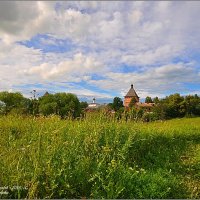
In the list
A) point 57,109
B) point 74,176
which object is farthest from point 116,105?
point 74,176

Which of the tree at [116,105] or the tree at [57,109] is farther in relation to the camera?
the tree at [116,105]

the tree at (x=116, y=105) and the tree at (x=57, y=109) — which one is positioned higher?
the tree at (x=116, y=105)

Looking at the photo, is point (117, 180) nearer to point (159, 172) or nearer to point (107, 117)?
point (159, 172)

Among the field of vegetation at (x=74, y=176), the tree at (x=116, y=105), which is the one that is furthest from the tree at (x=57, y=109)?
the field of vegetation at (x=74, y=176)

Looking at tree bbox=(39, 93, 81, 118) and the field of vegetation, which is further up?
tree bbox=(39, 93, 81, 118)

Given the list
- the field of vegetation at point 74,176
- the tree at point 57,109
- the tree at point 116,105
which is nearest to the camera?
the field of vegetation at point 74,176

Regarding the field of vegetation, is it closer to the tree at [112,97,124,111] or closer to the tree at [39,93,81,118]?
the tree at [39,93,81,118]

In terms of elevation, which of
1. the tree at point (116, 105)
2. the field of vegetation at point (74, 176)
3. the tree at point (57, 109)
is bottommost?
the field of vegetation at point (74, 176)

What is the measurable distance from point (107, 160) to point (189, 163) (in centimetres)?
272

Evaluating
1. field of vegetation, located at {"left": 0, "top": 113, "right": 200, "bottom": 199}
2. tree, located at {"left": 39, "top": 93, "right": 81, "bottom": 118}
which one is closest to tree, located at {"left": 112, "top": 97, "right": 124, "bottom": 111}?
tree, located at {"left": 39, "top": 93, "right": 81, "bottom": 118}

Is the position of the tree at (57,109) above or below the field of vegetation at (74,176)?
above

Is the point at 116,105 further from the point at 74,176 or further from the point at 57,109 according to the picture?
the point at 74,176

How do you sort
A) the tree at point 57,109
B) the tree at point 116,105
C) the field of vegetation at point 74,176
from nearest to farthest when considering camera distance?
1. the field of vegetation at point 74,176
2. the tree at point 57,109
3. the tree at point 116,105

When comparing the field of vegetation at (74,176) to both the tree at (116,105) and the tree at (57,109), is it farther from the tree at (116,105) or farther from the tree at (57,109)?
the tree at (116,105)
